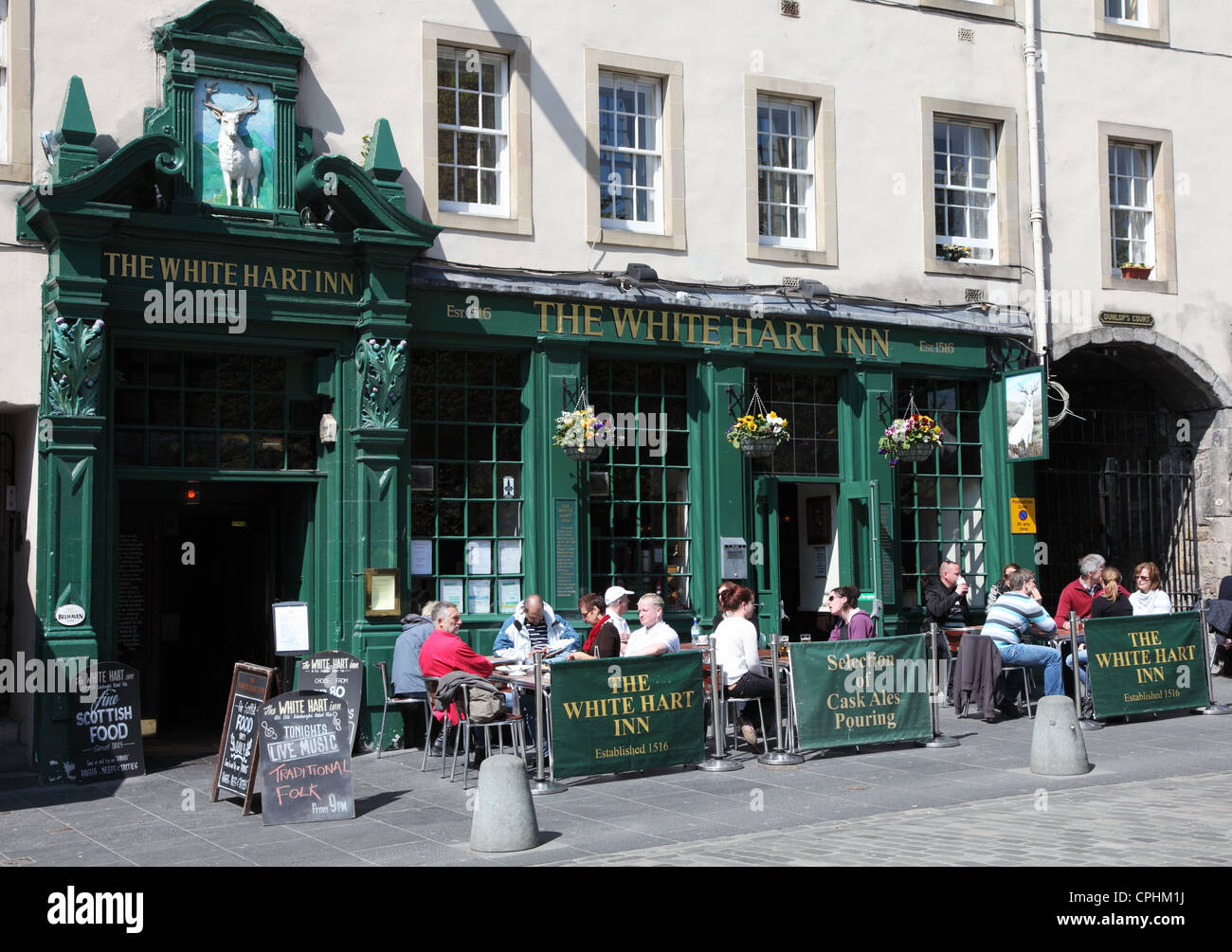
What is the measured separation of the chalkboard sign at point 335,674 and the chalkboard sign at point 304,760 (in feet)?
9.83

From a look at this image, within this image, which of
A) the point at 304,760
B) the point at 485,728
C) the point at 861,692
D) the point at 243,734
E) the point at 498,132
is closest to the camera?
the point at 304,760

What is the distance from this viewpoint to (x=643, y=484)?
15344mm

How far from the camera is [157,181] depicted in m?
12.7

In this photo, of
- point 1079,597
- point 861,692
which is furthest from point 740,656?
point 1079,597

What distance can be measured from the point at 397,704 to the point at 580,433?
3.26 meters

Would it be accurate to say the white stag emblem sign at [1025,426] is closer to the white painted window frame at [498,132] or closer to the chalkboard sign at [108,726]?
the white painted window frame at [498,132]

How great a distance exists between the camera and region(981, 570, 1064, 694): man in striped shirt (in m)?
14.0

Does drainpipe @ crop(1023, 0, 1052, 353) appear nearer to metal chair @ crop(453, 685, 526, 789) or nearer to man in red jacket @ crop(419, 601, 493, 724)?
man in red jacket @ crop(419, 601, 493, 724)

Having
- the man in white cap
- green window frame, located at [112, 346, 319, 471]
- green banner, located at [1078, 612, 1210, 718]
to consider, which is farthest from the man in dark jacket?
green window frame, located at [112, 346, 319, 471]

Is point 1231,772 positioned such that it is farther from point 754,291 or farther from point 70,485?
→ point 70,485

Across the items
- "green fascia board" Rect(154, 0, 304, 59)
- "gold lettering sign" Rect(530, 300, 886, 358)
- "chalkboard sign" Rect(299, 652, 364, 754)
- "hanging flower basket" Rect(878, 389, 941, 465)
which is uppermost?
"green fascia board" Rect(154, 0, 304, 59)

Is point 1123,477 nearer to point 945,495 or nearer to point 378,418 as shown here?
point 945,495

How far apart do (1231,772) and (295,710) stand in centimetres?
710

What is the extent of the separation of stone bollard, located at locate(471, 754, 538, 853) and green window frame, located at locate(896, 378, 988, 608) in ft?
29.2
